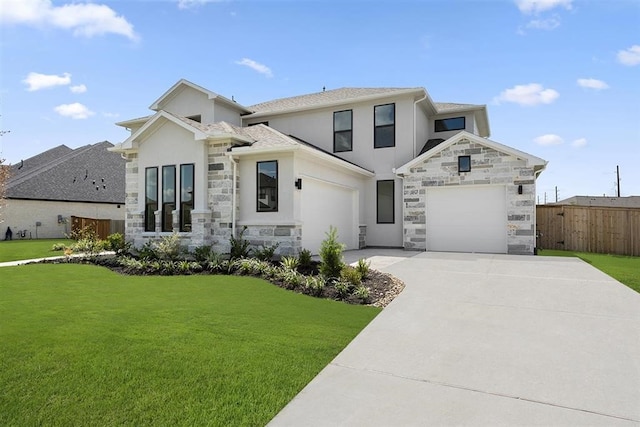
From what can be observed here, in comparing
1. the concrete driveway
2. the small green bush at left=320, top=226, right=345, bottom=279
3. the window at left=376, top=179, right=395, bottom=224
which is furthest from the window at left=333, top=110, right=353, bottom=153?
the concrete driveway

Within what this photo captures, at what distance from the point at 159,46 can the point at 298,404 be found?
10.6 meters

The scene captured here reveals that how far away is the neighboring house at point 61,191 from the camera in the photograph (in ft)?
72.0

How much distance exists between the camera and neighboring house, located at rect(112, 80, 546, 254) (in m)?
10.8

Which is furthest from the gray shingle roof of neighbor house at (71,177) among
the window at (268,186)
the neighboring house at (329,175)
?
the window at (268,186)

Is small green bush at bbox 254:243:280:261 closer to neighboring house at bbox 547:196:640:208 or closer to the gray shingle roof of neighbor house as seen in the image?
the gray shingle roof of neighbor house

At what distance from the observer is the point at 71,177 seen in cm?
2470

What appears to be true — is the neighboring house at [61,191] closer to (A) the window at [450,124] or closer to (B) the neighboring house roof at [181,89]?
(B) the neighboring house roof at [181,89]

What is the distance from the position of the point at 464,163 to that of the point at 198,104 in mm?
11036

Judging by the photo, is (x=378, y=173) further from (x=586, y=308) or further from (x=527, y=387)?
(x=527, y=387)

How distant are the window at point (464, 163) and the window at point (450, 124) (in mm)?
4314

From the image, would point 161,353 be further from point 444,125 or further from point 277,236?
point 444,125

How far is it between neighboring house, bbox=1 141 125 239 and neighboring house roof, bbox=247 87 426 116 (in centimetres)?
1455

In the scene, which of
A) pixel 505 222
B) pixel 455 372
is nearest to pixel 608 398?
pixel 455 372

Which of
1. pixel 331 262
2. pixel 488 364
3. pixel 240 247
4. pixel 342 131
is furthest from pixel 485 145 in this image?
pixel 488 364
